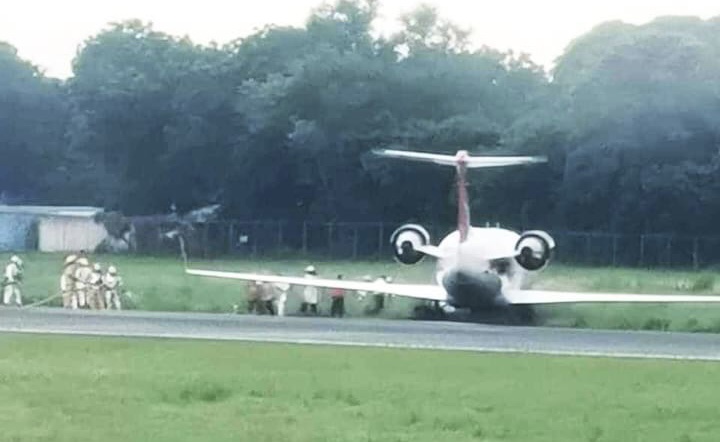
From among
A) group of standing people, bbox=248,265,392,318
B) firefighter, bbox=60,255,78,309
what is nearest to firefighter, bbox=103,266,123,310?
firefighter, bbox=60,255,78,309

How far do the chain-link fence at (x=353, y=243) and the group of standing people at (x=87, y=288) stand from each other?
13102 millimetres

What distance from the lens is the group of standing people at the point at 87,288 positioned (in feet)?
153

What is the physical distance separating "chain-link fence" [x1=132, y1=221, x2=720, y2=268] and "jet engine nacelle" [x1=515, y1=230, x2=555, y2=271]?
8.27 metres

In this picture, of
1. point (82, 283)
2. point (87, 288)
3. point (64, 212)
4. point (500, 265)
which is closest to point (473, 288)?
point (500, 265)

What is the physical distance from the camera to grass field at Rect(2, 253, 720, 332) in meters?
43.9

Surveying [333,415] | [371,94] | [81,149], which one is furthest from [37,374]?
[81,149]

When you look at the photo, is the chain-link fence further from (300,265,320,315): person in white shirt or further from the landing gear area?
(300,265,320,315): person in white shirt

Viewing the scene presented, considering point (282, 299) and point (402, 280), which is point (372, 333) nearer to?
point (282, 299)

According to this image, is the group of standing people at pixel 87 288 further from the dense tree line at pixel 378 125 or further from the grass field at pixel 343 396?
the grass field at pixel 343 396

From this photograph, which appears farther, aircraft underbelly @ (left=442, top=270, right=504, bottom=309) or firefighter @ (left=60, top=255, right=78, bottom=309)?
firefighter @ (left=60, top=255, right=78, bottom=309)

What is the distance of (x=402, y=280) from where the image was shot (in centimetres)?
5369

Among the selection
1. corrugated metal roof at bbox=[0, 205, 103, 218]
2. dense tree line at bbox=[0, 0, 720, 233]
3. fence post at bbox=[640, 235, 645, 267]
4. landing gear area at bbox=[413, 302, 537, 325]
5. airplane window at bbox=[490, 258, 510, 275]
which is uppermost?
dense tree line at bbox=[0, 0, 720, 233]

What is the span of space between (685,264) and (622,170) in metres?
3.41

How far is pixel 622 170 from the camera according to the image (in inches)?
2055
